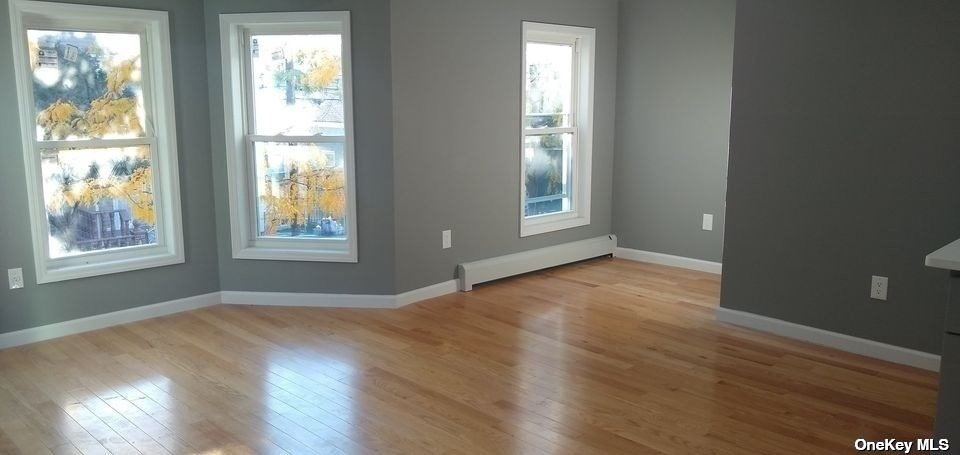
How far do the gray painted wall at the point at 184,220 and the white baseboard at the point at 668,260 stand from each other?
330cm

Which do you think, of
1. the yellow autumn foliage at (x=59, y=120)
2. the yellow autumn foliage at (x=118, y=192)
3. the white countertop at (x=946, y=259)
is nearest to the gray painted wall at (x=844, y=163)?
the white countertop at (x=946, y=259)

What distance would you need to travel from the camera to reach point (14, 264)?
403 cm

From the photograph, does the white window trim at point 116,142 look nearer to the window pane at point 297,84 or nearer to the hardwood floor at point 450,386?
the hardwood floor at point 450,386

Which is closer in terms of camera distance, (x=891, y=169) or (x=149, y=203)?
(x=891, y=169)

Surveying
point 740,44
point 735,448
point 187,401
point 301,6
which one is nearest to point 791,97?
point 740,44

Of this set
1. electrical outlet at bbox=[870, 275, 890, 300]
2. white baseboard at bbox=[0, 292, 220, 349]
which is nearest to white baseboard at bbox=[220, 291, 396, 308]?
white baseboard at bbox=[0, 292, 220, 349]

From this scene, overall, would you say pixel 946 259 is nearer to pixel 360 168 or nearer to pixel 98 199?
pixel 360 168

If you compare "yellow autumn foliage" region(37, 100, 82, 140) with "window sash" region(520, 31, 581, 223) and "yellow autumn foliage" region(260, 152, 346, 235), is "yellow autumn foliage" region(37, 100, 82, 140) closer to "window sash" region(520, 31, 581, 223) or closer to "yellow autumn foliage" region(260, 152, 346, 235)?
"yellow autumn foliage" region(260, 152, 346, 235)

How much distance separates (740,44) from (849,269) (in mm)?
1384

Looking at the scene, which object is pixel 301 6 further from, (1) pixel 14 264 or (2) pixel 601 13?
(2) pixel 601 13

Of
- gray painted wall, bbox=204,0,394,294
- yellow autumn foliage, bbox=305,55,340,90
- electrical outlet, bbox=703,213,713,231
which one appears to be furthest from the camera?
electrical outlet, bbox=703,213,713,231

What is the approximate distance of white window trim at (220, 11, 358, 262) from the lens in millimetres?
4523

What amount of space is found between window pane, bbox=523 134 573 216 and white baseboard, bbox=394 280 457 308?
1.00 m

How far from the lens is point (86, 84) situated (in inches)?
168
